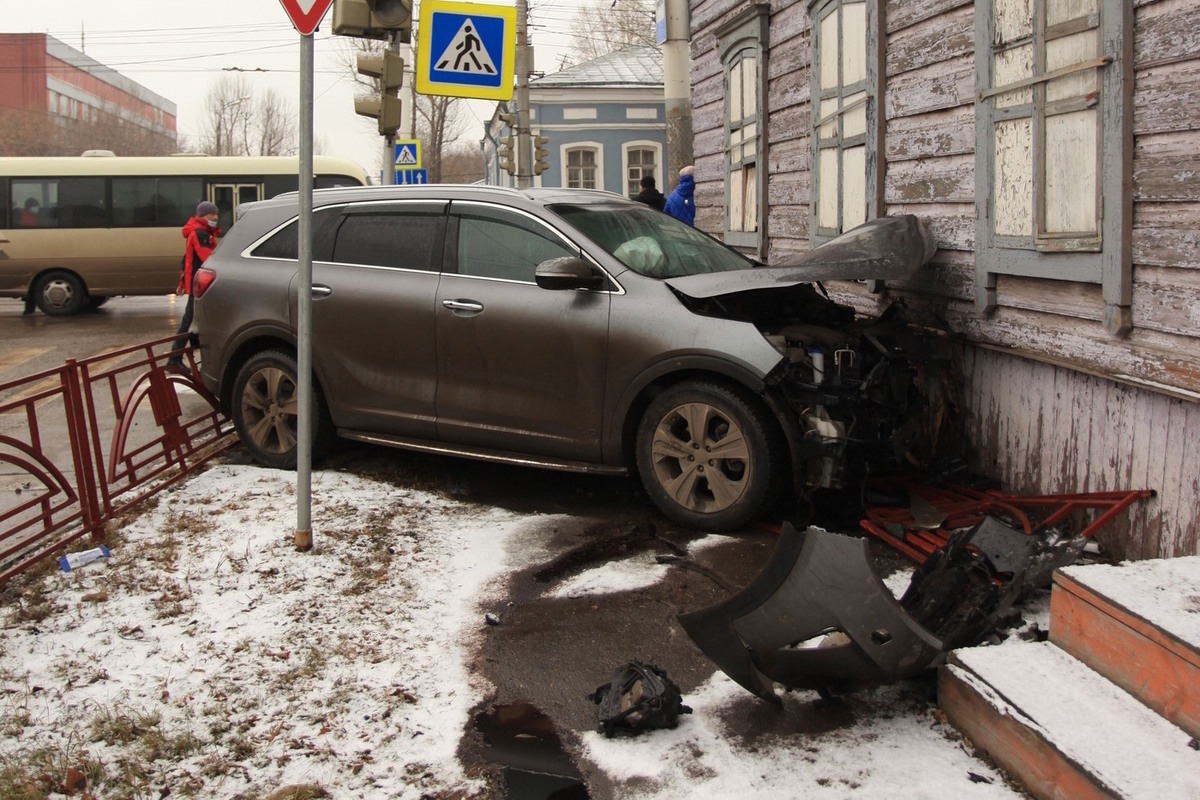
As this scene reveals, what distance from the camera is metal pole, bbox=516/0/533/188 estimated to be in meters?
22.6

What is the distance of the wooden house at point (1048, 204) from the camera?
A: 488 cm

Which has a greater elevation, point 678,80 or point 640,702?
point 678,80

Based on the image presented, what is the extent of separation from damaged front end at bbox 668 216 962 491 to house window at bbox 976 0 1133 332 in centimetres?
53

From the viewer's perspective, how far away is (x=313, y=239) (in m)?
7.16

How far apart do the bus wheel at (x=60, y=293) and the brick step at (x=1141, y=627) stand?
1934cm

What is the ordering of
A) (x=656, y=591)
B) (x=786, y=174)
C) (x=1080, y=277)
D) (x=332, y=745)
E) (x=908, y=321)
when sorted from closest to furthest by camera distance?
(x=332, y=745) → (x=656, y=591) → (x=1080, y=277) → (x=908, y=321) → (x=786, y=174)

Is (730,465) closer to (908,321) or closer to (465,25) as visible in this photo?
(908,321)

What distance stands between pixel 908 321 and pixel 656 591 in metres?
2.96

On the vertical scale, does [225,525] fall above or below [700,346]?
below

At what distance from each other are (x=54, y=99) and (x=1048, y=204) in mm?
80180

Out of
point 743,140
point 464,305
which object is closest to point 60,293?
point 743,140

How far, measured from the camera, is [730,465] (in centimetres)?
591

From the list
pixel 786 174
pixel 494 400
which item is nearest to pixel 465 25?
pixel 786 174

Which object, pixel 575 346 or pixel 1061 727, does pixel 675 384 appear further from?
pixel 1061 727
